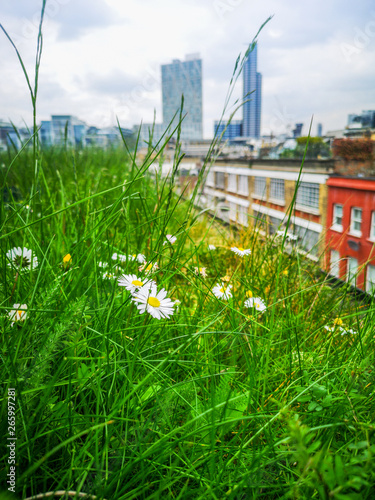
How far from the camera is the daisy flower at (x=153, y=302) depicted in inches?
15.3

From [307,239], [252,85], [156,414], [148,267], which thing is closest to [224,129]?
[148,267]

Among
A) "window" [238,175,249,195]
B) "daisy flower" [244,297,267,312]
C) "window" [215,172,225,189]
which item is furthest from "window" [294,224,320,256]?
"window" [215,172,225,189]

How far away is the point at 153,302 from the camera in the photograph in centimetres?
42

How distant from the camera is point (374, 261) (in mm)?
749

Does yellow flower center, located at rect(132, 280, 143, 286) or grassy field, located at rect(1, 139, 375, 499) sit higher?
yellow flower center, located at rect(132, 280, 143, 286)

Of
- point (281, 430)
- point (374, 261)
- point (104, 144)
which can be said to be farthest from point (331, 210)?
point (281, 430)

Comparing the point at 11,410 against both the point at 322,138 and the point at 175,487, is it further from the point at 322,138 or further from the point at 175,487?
the point at 322,138

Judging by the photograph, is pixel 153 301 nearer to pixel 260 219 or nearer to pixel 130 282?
pixel 130 282

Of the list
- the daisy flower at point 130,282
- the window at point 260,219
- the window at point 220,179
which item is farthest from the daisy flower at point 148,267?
the window at point 220,179

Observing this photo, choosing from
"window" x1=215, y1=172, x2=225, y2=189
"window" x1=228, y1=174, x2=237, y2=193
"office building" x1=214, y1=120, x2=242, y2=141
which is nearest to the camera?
"office building" x1=214, y1=120, x2=242, y2=141

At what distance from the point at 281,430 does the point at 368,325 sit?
280mm

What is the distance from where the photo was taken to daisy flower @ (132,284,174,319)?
39 cm

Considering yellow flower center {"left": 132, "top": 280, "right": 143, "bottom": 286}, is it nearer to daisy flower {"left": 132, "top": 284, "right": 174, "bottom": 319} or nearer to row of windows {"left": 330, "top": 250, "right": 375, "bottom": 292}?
daisy flower {"left": 132, "top": 284, "right": 174, "bottom": 319}

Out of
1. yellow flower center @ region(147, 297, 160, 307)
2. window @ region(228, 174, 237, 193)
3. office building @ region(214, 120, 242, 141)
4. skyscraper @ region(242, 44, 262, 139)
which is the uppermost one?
skyscraper @ region(242, 44, 262, 139)
